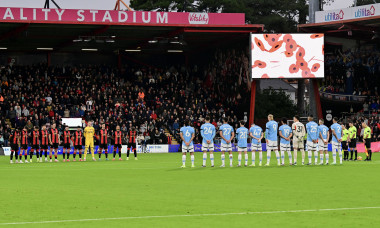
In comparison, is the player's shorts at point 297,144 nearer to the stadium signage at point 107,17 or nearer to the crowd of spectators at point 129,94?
the crowd of spectators at point 129,94

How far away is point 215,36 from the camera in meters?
57.6

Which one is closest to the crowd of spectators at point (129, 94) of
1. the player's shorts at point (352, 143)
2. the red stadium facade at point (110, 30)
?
the red stadium facade at point (110, 30)

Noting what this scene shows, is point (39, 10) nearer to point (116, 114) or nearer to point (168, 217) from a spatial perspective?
point (116, 114)

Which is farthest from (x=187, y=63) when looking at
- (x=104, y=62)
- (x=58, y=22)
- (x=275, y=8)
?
(x=275, y=8)

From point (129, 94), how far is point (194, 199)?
41.6m

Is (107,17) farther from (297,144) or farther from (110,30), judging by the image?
(297,144)

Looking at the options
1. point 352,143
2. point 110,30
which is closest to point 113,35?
point 110,30

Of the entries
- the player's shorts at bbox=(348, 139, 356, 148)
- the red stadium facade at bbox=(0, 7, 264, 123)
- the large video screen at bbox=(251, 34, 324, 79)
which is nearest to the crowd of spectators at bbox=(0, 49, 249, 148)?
the red stadium facade at bbox=(0, 7, 264, 123)

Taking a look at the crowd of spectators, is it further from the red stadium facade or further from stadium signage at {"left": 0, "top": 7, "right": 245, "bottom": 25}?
stadium signage at {"left": 0, "top": 7, "right": 245, "bottom": 25}

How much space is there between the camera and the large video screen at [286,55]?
5300 centimetres

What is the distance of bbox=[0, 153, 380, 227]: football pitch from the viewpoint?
499 inches

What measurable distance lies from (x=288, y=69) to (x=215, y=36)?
7.56 metres

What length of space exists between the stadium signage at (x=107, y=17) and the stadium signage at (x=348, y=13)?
23.2ft

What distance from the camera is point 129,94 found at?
57.4 metres
